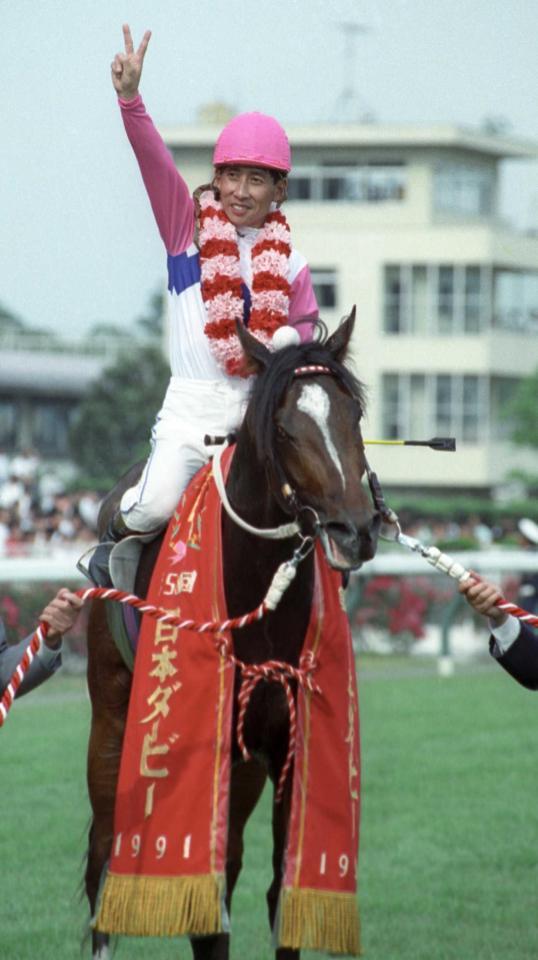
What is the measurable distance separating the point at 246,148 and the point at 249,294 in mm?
426

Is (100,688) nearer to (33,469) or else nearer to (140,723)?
(140,723)

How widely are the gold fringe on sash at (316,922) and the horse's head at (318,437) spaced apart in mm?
1163

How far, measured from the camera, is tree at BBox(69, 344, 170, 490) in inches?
1635

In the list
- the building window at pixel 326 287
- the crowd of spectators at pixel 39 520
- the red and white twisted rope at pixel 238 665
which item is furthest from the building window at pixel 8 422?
the red and white twisted rope at pixel 238 665

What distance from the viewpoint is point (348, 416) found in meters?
4.48

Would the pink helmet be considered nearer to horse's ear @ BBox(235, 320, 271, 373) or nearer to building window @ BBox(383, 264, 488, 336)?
horse's ear @ BBox(235, 320, 271, 373)

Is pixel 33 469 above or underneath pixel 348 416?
above

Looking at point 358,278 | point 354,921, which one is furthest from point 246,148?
point 358,278

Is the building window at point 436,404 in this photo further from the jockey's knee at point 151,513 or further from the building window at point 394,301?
the jockey's knee at point 151,513

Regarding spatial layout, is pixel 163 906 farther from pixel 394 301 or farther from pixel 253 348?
pixel 394 301

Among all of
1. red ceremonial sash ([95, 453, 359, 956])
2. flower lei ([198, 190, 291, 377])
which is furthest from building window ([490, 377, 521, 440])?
red ceremonial sash ([95, 453, 359, 956])

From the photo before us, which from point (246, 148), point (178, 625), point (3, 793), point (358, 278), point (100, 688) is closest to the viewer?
point (178, 625)

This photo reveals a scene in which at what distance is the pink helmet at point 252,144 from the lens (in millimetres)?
5215

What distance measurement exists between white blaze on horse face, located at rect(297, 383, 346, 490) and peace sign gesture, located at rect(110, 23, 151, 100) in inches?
46.7
